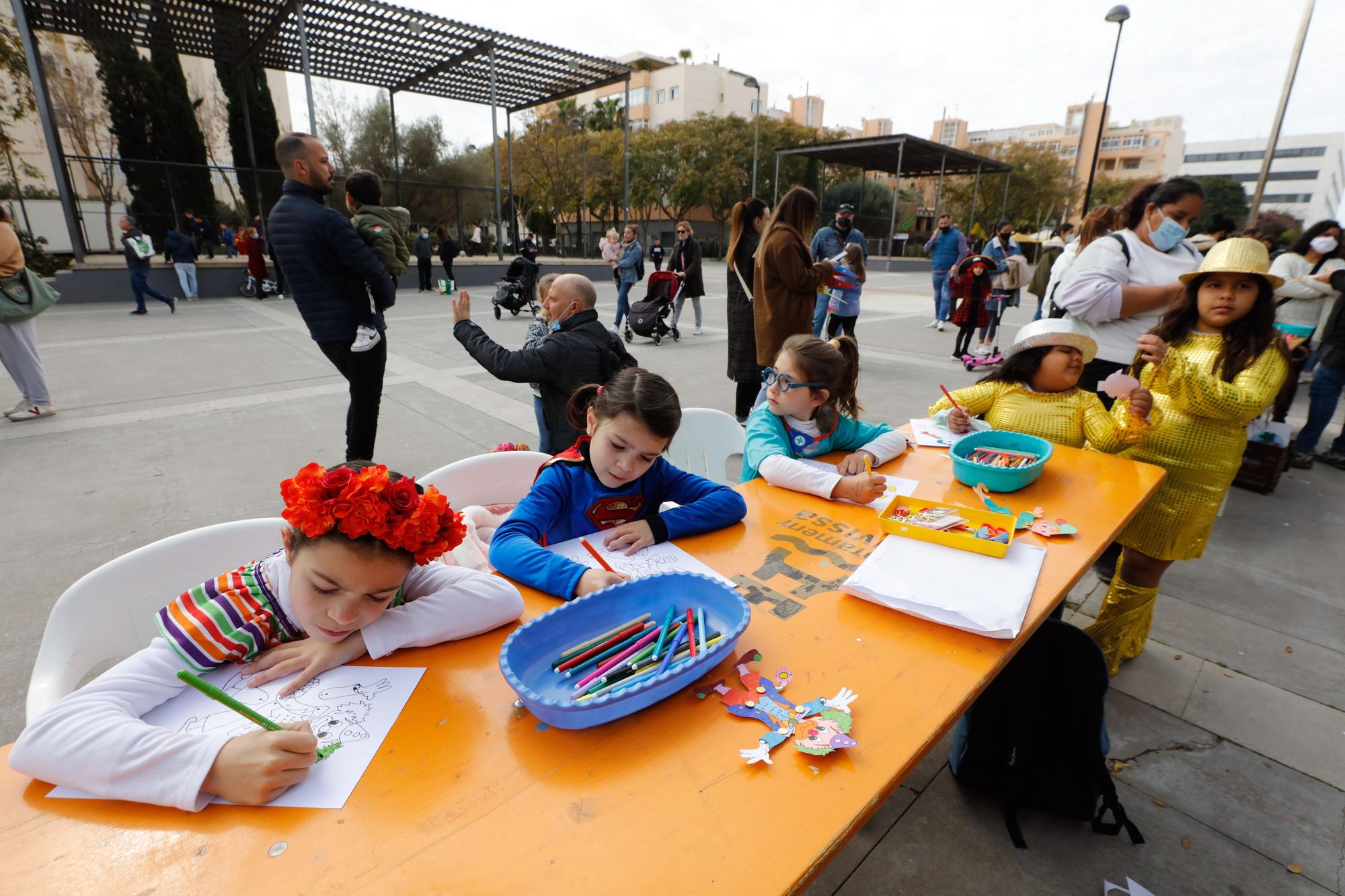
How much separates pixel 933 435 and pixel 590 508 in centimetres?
153

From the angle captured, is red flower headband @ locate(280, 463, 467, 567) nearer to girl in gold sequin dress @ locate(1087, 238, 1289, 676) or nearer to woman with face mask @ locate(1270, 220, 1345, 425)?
girl in gold sequin dress @ locate(1087, 238, 1289, 676)

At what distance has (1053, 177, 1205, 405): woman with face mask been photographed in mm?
2693

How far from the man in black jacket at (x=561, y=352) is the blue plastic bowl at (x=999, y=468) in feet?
4.52

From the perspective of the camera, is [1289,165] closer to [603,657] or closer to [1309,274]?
[1309,274]

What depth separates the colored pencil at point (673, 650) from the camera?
41.0 inches

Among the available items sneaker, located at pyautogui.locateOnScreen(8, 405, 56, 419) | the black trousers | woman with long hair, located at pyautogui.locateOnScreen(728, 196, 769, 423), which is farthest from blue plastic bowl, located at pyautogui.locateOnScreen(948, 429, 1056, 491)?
sneaker, located at pyautogui.locateOnScreen(8, 405, 56, 419)

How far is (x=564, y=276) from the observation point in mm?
2826

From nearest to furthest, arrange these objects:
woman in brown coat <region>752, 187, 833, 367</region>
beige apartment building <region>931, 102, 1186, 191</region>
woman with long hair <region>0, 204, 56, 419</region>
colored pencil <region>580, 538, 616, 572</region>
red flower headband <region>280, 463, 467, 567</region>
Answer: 1. red flower headband <region>280, 463, 467, 567</region>
2. colored pencil <region>580, 538, 616, 572</region>
3. woman in brown coat <region>752, 187, 833, 367</region>
4. woman with long hair <region>0, 204, 56, 419</region>
5. beige apartment building <region>931, 102, 1186, 191</region>

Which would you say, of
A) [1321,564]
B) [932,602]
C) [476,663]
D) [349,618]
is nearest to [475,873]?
[476,663]

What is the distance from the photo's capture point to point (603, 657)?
3.58 ft

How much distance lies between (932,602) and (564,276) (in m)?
2.15

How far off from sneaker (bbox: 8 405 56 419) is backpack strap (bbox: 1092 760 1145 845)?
22.4 feet

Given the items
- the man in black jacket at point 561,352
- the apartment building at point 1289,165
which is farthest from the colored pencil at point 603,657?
the apartment building at point 1289,165

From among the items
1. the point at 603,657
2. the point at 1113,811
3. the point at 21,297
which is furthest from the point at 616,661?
the point at 21,297
